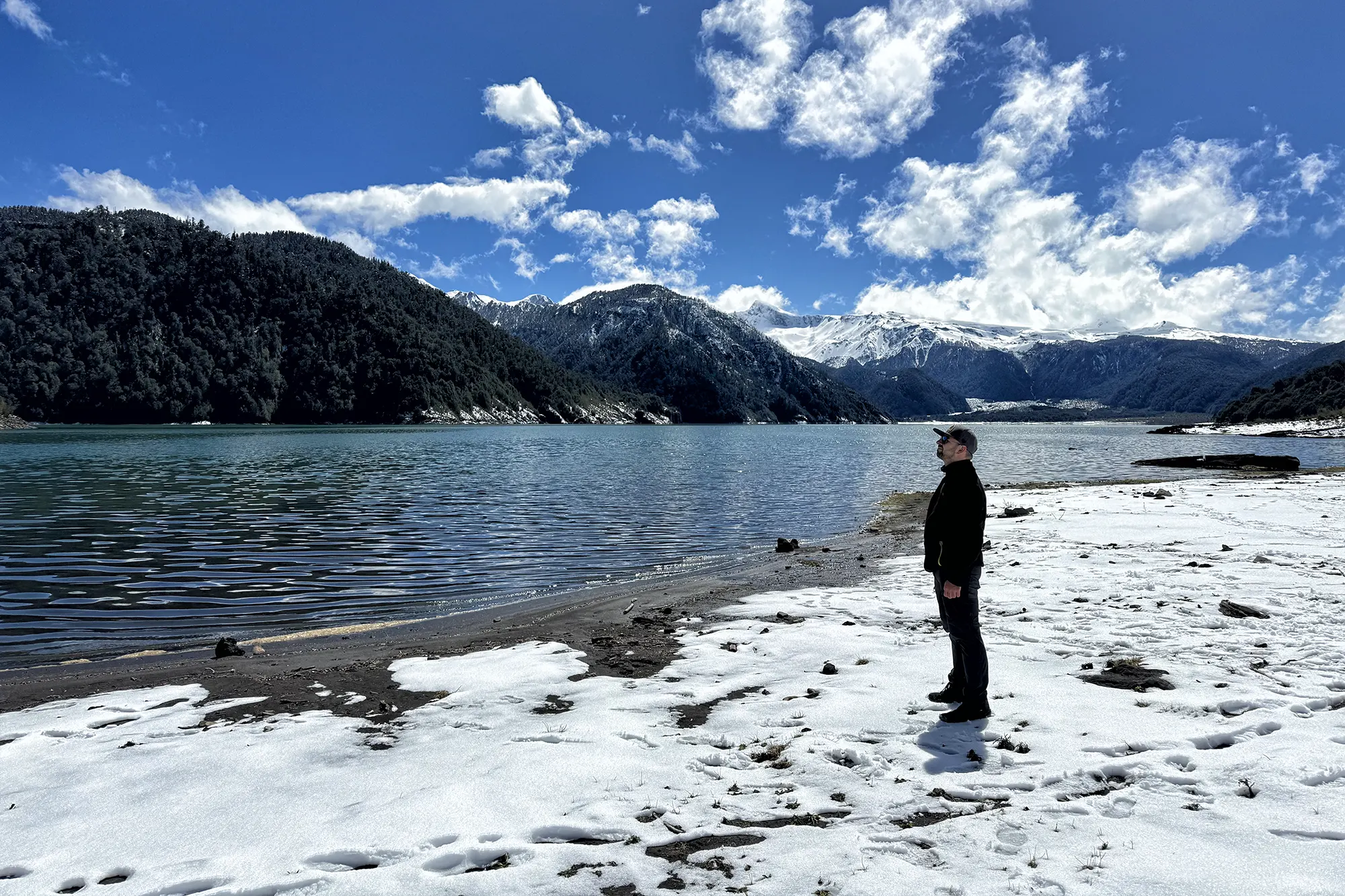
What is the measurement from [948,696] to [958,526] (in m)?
2.33

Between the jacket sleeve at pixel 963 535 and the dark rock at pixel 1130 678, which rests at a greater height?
the jacket sleeve at pixel 963 535

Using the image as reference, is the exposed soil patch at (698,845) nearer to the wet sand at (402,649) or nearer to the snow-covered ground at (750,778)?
the snow-covered ground at (750,778)

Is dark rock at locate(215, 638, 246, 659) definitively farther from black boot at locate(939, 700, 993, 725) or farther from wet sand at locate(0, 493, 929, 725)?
black boot at locate(939, 700, 993, 725)

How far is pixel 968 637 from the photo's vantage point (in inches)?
335

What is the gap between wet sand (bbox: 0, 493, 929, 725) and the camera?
10.4m

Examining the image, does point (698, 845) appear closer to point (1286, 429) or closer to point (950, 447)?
point (950, 447)

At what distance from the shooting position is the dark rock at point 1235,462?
5178 cm

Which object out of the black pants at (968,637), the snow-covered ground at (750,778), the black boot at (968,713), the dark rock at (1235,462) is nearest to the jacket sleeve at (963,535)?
the black pants at (968,637)

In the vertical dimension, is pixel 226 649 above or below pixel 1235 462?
below

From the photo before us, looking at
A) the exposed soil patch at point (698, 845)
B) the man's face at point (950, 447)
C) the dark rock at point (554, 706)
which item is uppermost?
the man's face at point (950, 447)

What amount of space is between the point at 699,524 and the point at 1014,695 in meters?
23.3

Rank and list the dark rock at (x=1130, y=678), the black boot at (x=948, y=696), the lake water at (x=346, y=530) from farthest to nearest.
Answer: the lake water at (x=346, y=530) → the dark rock at (x=1130, y=678) → the black boot at (x=948, y=696)

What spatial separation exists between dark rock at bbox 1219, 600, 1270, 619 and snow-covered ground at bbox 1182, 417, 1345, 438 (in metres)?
165

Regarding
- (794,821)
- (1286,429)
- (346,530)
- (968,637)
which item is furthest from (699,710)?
(1286,429)
